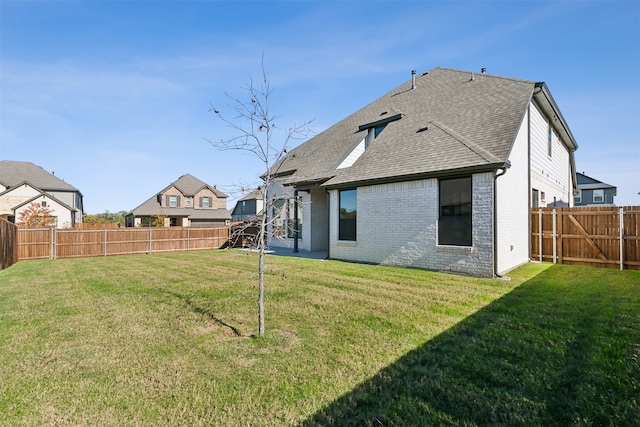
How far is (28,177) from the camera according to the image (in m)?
36.7

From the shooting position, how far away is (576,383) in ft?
10.3

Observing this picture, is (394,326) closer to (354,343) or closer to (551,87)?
(354,343)

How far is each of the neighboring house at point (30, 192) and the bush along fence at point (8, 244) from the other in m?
22.5

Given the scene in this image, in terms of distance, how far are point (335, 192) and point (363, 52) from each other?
5.90m

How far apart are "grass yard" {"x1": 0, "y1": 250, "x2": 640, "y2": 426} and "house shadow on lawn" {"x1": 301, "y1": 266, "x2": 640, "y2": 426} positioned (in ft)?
0.06

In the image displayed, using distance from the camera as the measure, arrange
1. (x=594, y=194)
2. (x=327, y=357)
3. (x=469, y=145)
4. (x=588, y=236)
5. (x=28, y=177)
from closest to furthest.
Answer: (x=327, y=357), (x=469, y=145), (x=588, y=236), (x=28, y=177), (x=594, y=194)

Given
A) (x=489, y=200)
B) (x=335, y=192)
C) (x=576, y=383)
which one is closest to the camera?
(x=576, y=383)

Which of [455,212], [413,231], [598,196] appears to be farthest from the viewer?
[598,196]

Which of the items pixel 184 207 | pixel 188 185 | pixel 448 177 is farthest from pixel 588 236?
pixel 188 185

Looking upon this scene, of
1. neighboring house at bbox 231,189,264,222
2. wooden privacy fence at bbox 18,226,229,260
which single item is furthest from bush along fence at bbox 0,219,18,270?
neighboring house at bbox 231,189,264,222

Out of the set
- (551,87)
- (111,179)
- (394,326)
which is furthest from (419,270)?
(111,179)

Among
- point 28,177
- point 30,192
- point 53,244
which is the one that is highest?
point 28,177

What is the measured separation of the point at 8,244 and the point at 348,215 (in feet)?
47.5

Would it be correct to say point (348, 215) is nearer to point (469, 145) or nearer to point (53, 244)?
point (469, 145)
